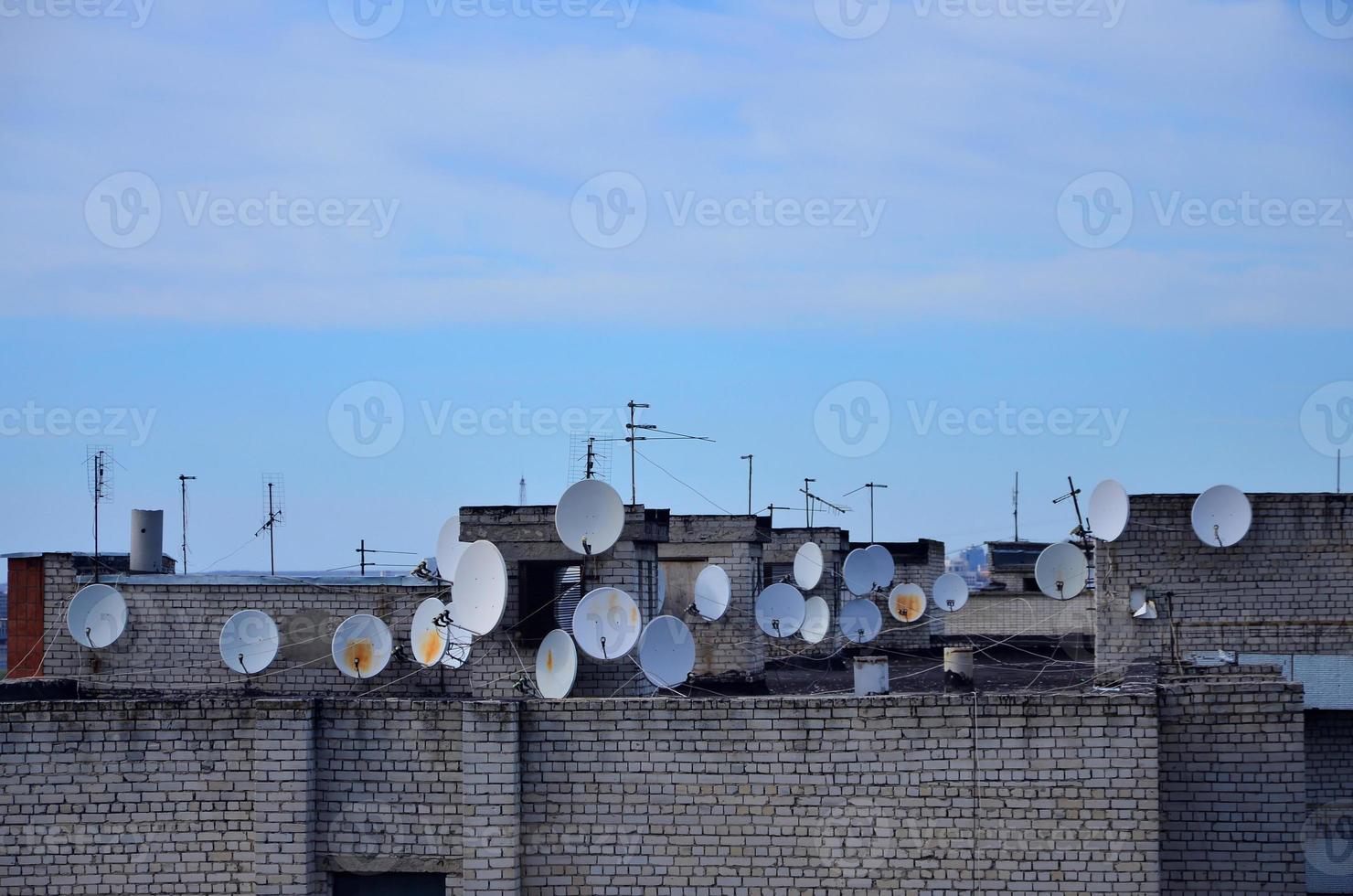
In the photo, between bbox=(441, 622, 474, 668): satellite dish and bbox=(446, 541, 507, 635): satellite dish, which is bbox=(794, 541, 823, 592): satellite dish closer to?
bbox=(441, 622, 474, 668): satellite dish

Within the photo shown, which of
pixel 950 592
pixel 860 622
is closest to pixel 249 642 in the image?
pixel 860 622

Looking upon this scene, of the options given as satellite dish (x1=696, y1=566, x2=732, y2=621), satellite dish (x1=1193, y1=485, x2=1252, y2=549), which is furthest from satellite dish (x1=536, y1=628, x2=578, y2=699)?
satellite dish (x1=1193, y1=485, x2=1252, y2=549)

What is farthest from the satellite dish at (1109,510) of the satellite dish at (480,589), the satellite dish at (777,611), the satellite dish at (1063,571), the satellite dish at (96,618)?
the satellite dish at (96,618)

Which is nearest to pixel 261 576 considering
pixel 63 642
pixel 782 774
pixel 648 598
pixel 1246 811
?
pixel 63 642

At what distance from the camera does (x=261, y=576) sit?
945 inches

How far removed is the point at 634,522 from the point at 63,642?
1008 centimetres

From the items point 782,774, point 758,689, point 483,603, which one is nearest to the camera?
point 782,774

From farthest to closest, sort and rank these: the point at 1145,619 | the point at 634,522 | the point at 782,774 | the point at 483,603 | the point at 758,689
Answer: the point at 758,689, the point at 1145,619, the point at 634,522, the point at 483,603, the point at 782,774

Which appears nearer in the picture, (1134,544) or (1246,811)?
(1246,811)

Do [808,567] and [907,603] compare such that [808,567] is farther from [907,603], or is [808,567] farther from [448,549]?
[448,549]

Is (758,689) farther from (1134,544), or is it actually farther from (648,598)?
(1134,544)

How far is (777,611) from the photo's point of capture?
77.6 feet

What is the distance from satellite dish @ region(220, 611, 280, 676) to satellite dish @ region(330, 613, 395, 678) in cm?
134

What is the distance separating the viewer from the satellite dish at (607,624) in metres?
16.5
